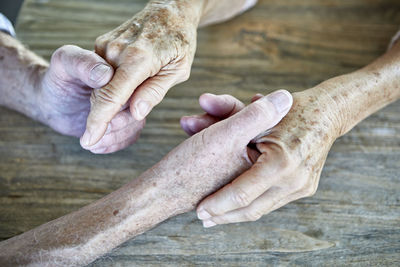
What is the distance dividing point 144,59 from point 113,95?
126mm

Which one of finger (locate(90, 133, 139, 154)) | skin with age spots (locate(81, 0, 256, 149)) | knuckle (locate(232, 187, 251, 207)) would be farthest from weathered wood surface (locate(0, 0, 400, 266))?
skin with age spots (locate(81, 0, 256, 149))

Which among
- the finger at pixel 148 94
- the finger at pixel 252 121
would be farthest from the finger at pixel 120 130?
the finger at pixel 252 121

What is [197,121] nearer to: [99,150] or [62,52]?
[99,150]

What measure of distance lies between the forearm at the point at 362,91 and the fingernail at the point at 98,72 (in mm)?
613

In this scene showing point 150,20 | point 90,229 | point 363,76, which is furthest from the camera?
point 363,76

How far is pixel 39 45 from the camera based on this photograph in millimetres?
1457

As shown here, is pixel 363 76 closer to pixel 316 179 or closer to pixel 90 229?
pixel 316 179

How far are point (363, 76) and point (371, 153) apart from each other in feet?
0.82

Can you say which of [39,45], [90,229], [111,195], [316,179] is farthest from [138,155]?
[39,45]

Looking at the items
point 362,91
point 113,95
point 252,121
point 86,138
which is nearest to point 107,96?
point 113,95

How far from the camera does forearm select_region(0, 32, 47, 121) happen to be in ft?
4.11

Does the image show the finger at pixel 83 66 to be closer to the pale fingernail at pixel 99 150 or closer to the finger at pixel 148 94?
the finger at pixel 148 94

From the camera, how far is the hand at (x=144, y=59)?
929 mm

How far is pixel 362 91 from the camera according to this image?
113 centimetres
